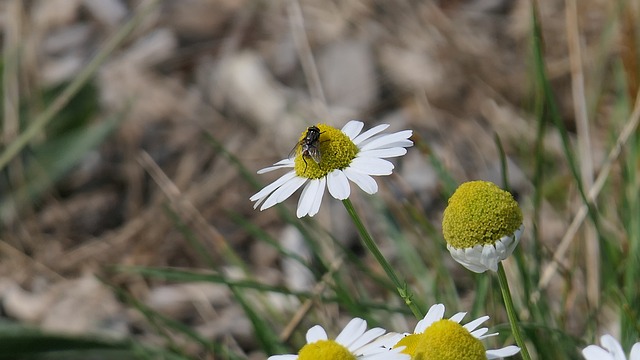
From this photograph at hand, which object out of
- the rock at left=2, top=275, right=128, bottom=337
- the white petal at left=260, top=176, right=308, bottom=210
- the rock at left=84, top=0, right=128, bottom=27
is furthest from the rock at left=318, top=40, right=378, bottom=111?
the white petal at left=260, top=176, right=308, bottom=210

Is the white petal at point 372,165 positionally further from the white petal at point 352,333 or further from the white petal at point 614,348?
the white petal at point 614,348

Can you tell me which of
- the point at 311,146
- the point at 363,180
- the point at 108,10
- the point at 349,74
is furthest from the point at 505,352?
the point at 108,10

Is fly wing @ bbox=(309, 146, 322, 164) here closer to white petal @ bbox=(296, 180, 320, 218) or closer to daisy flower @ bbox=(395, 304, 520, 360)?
white petal @ bbox=(296, 180, 320, 218)

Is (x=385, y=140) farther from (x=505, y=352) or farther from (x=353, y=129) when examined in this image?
(x=505, y=352)

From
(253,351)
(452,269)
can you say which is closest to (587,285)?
(452,269)

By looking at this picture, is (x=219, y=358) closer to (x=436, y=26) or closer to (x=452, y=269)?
(x=452, y=269)

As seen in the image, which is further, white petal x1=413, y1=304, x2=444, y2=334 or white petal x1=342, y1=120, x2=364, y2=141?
white petal x1=342, y1=120, x2=364, y2=141

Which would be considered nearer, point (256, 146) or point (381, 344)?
point (381, 344)

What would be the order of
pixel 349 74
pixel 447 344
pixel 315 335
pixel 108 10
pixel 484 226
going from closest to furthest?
pixel 447 344
pixel 484 226
pixel 315 335
pixel 349 74
pixel 108 10
